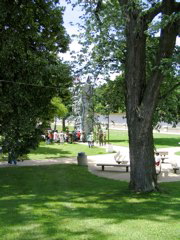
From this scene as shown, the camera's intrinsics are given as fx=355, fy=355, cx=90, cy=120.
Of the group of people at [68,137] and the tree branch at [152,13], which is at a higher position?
the tree branch at [152,13]

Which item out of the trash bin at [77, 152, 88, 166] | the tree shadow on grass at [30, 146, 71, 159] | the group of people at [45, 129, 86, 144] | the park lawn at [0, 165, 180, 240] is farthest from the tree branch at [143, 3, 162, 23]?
the group of people at [45, 129, 86, 144]

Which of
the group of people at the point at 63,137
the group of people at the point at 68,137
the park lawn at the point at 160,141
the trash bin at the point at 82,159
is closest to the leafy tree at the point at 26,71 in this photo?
the trash bin at the point at 82,159

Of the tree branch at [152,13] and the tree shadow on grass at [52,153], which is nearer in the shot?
the tree branch at [152,13]

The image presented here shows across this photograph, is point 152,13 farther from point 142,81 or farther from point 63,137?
point 63,137

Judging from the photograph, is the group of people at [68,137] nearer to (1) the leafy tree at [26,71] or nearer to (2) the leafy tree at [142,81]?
(1) the leafy tree at [26,71]

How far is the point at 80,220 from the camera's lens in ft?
23.4

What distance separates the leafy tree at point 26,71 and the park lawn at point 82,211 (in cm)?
216

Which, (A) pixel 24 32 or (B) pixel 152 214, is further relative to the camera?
(A) pixel 24 32

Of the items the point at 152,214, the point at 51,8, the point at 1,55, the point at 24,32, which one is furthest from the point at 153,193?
the point at 51,8

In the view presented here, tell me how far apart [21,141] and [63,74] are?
3.36m

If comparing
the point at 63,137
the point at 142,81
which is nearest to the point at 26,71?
the point at 142,81

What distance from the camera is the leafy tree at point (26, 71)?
13766mm

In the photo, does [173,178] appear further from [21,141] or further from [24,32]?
[24,32]

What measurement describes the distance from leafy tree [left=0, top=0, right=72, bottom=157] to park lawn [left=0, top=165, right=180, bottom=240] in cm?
216
